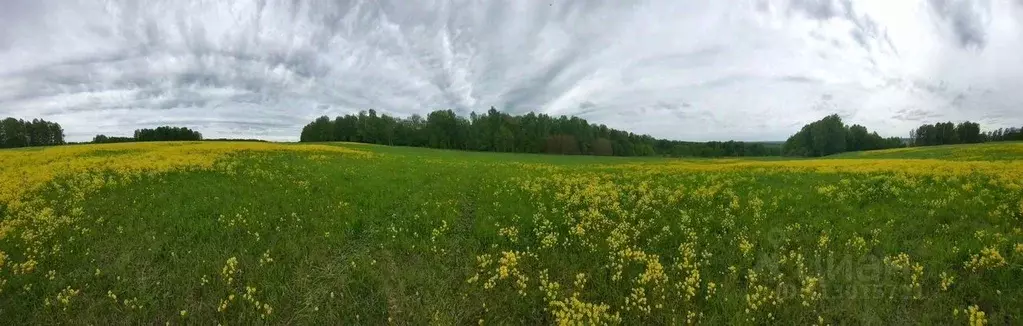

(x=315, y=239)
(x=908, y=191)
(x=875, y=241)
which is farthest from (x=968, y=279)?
(x=315, y=239)

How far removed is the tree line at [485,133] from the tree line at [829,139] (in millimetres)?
34085

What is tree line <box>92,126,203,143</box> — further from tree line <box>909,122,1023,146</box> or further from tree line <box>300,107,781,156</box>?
tree line <box>909,122,1023,146</box>

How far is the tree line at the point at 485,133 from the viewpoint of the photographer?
383ft

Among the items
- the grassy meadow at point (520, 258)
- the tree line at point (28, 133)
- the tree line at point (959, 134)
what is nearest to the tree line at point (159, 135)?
the tree line at point (28, 133)

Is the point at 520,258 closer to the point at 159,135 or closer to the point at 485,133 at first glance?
the point at 485,133

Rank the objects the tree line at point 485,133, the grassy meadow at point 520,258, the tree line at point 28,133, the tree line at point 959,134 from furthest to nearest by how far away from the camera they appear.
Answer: the tree line at point 485,133
the tree line at point 959,134
the tree line at point 28,133
the grassy meadow at point 520,258

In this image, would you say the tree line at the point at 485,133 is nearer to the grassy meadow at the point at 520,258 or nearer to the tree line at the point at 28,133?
the tree line at the point at 28,133

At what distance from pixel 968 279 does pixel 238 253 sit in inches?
542

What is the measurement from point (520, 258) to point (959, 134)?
138 metres

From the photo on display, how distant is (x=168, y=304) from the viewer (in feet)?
23.5

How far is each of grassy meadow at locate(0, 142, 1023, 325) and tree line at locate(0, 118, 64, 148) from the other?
337 ft

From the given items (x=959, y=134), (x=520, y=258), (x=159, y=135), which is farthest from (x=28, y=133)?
(x=959, y=134)

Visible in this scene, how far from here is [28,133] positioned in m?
84.4

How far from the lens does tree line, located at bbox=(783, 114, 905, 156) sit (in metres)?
99.5
